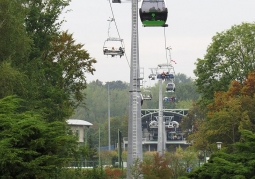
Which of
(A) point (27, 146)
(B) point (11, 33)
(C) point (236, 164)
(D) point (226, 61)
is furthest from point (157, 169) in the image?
(D) point (226, 61)

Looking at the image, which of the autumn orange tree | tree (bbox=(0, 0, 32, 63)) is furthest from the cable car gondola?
the autumn orange tree

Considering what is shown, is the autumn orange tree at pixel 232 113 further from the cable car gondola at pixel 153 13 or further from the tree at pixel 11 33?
the cable car gondola at pixel 153 13

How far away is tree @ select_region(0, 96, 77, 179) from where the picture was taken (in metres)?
25.8

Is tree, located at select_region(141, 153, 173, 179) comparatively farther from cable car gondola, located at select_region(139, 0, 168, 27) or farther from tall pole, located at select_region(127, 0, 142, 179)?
tall pole, located at select_region(127, 0, 142, 179)

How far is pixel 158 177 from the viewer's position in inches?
1941

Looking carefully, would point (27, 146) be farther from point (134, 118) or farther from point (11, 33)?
point (11, 33)

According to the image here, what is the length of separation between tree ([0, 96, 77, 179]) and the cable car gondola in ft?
40.9

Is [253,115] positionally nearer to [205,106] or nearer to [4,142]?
[205,106]

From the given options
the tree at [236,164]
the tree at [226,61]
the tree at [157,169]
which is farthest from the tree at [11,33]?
the tree at [226,61]

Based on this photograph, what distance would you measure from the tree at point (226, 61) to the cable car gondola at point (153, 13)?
40.7 m

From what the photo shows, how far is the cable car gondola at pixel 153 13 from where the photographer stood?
1547 inches

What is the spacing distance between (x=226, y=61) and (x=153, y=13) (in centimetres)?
4210

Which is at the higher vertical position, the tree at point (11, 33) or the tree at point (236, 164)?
the tree at point (11, 33)

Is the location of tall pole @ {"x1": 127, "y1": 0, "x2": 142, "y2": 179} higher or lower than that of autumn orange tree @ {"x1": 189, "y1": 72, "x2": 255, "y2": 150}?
lower
